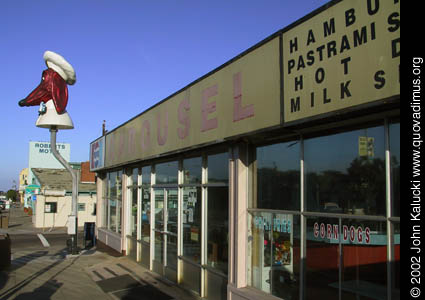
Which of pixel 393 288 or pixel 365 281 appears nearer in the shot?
pixel 393 288

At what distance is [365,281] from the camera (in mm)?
4629

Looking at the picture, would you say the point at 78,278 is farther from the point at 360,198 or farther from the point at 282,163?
the point at 360,198

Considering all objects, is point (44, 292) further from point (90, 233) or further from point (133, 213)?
point (90, 233)

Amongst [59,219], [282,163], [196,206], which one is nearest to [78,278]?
[196,206]

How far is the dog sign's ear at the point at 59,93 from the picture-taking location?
48.4 feet

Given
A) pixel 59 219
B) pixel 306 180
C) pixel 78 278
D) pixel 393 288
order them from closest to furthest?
pixel 393 288
pixel 306 180
pixel 78 278
pixel 59 219

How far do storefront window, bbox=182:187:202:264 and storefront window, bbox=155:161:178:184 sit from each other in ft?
2.73

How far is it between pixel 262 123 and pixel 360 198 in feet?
5.89

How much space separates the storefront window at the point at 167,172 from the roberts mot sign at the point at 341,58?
5487mm

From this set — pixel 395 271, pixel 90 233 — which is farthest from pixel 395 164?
pixel 90 233

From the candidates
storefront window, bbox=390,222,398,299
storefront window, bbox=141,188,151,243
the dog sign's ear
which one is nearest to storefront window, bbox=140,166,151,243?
storefront window, bbox=141,188,151,243

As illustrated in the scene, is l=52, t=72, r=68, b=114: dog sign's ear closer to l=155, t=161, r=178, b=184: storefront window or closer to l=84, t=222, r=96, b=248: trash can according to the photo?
l=155, t=161, r=178, b=184: storefront window

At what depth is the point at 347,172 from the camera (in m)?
5.05

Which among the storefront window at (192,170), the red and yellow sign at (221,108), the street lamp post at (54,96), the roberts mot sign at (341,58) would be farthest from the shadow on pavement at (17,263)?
the roberts mot sign at (341,58)
